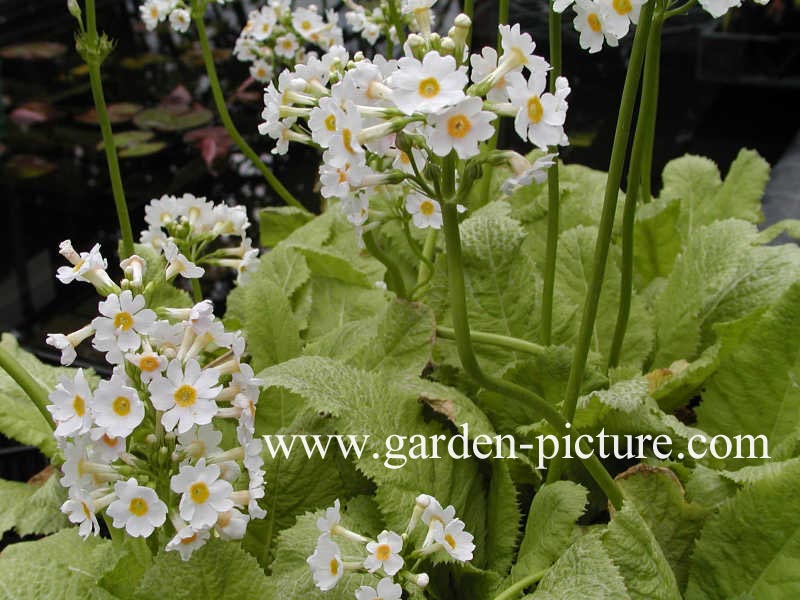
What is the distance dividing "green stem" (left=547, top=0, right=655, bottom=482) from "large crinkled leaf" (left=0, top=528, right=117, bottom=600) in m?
0.61

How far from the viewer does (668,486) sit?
119 cm

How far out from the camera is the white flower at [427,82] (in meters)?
0.80

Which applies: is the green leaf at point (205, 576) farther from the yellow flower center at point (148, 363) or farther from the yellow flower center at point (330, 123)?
the yellow flower center at point (330, 123)

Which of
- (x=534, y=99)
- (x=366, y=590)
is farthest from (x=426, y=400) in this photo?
(x=534, y=99)

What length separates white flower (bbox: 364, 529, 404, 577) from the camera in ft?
3.13

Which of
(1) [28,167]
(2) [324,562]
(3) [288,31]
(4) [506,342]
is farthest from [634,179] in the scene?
(1) [28,167]

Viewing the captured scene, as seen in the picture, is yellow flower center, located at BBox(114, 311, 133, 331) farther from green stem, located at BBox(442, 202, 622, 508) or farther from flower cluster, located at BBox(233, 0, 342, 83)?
flower cluster, located at BBox(233, 0, 342, 83)

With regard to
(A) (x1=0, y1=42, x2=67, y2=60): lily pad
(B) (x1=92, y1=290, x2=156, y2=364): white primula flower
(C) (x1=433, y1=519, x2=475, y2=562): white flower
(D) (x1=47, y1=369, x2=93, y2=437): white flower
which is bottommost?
(C) (x1=433, y1=519, x2=475, y2=562): white flower

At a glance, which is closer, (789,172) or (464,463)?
(464,463)

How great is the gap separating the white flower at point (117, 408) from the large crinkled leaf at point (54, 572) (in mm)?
310

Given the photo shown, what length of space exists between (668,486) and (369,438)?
0.38 meters

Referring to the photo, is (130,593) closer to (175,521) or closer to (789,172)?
(175,521)

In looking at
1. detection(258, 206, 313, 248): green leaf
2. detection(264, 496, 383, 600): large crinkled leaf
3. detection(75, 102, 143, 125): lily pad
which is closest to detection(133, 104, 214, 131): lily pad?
detection(75, 102, 143, 125): lily pad

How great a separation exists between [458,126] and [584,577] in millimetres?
515
